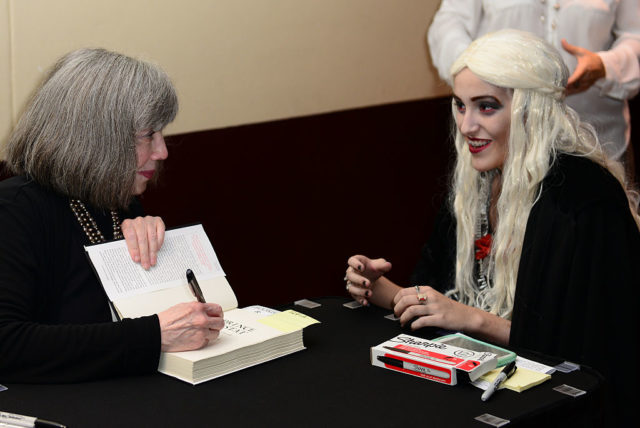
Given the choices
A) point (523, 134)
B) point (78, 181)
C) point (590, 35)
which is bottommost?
point (78, 181)

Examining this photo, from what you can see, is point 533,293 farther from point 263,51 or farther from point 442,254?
point 263,51

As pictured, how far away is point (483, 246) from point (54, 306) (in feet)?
3.99

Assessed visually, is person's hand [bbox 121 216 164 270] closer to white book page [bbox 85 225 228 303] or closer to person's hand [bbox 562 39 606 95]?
white book page [bbox 85 225 228 303]

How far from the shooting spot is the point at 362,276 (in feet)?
7.29

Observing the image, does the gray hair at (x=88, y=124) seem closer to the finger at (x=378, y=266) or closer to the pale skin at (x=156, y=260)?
the pale skin at (x=156, y=260)

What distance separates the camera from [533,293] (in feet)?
7.12

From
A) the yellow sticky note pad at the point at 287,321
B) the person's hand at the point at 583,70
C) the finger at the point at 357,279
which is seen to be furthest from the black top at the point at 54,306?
the person's hand at the point at 583,70

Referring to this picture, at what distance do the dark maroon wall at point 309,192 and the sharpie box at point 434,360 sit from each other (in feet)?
5.80

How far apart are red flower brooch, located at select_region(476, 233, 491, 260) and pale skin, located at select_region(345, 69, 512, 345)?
49 mm

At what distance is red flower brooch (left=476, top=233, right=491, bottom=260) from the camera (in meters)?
2.46

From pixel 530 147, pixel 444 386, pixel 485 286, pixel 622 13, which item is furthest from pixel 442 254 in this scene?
pixel 622 13

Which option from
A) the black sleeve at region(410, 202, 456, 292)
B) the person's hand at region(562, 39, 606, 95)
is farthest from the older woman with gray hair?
the person's hand at region(562, 39, 606, 95)

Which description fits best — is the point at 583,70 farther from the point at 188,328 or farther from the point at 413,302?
the point at 188,328

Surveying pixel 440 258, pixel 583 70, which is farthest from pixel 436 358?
pixel 583 70
